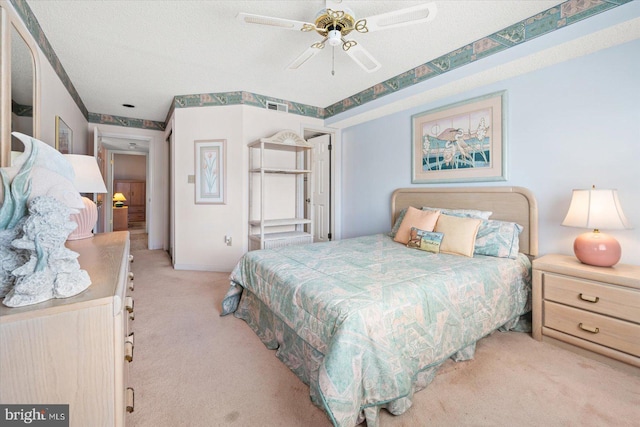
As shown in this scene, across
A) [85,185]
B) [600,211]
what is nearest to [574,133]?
[600,211]

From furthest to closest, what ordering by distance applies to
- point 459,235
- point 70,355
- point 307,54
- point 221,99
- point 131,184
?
point 131,184
point 221,99
point 459,235
point 307,54
point 70,355

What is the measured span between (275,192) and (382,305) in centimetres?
326

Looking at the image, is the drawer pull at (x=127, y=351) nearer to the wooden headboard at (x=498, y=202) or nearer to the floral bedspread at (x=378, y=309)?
the floral bedspread at (x=378, y=309)

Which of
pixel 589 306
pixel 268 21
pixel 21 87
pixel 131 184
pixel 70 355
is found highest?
pixel 268 21

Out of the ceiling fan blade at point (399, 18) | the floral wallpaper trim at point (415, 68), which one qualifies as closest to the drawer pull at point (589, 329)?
the floral wallpaper trim at point (415, 68)

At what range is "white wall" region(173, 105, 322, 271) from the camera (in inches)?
160

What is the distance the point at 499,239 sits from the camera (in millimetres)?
2410

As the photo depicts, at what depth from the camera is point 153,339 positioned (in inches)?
87.7

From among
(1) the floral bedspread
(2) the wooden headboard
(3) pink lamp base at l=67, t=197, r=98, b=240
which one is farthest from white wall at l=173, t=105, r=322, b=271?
(2) the wooden headboard

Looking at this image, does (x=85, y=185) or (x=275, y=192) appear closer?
(x=85, y=185)

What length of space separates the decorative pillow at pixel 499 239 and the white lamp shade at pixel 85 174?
3.01 meters

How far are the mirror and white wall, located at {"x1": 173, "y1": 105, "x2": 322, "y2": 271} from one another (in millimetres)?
2269

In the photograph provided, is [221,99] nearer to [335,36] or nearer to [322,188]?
[322,188]

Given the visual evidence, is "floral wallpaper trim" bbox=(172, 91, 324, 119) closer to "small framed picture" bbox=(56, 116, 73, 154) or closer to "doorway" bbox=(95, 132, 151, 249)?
"small framed picture" bbox=(56, 116, 73, 154)
